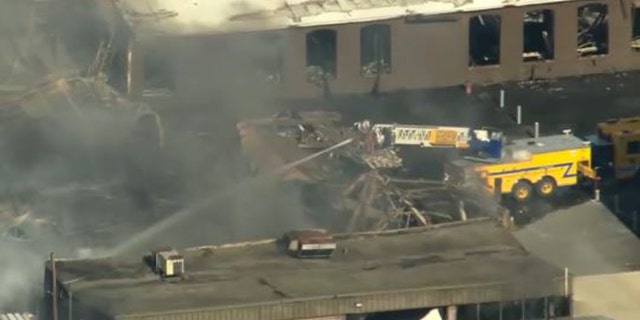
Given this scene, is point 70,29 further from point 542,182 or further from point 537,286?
point 537,286

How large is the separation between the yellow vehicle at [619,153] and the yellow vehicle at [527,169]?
317 millimetres

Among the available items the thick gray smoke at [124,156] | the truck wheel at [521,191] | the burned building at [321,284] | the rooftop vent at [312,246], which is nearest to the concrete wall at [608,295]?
the burned building at [321,284]

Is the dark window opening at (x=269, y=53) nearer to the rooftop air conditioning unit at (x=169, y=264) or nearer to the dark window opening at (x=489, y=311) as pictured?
the rooftop air conditioning unit at (x=169, y=264)

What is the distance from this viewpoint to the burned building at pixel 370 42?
3378 centimetres

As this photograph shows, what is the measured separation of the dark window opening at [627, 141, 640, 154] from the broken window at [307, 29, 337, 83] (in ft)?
15.7

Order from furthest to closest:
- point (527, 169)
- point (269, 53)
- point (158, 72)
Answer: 1. point (269, 53)
2. point (158, 72)
3. point (527, 169)

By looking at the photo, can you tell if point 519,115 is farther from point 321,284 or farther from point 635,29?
point 321,284

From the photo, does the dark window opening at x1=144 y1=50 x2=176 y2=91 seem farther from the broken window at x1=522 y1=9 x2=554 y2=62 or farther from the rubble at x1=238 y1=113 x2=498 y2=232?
the broken window at x1=522 y1=9 x2=554 y2=62

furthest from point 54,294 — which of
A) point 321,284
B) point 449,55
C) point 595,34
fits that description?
point 595,34

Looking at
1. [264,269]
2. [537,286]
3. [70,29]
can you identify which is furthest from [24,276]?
[70,29]

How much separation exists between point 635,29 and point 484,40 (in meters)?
2.05

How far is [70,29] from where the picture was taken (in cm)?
3522

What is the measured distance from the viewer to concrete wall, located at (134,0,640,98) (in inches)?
1346

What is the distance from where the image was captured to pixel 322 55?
34.9 m
